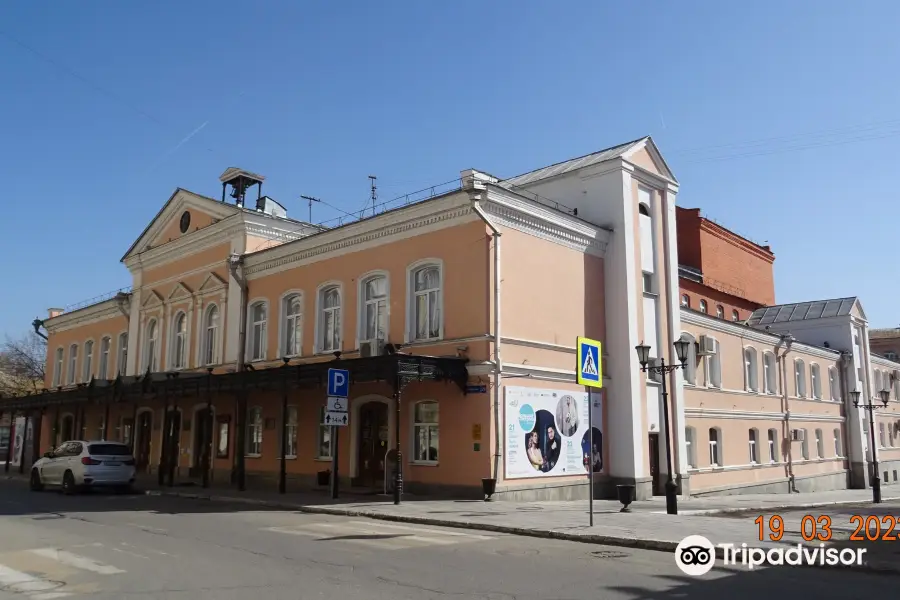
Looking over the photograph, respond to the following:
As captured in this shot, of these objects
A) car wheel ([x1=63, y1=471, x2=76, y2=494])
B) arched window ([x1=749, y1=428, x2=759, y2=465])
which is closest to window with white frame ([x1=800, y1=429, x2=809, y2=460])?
arched window ([x1=749, y1=428, x2=759, y2=465])

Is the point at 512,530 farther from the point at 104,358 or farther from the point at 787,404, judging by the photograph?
the point at 104,358

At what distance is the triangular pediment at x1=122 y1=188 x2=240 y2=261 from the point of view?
28.8 meters

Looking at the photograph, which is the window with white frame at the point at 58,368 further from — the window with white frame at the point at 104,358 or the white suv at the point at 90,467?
the white suv at the point at 90,467

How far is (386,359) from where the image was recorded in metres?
17.9

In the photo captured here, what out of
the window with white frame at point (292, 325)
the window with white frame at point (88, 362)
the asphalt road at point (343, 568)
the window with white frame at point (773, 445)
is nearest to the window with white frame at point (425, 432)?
the asphalt road at point (343, 568)

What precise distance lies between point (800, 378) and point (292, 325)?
25187 mm

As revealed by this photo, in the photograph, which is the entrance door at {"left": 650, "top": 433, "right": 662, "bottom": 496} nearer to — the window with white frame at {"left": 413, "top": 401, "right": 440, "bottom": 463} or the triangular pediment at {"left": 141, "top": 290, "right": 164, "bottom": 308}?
the window with white frame at {"left": 413, "top": 401, "right": 440, "bottom": 463}

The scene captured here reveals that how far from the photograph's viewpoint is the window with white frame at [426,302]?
20250mm

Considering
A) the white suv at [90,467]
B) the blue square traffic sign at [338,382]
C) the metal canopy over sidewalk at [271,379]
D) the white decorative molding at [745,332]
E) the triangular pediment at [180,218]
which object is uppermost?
the triangular pediment at [180,218]

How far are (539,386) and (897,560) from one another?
34.7 feet

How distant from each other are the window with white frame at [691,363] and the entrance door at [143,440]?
2194 cm

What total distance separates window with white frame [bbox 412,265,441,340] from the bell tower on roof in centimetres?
1305

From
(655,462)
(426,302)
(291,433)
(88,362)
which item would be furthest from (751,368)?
(88,362)

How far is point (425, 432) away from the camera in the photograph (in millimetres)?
19812
